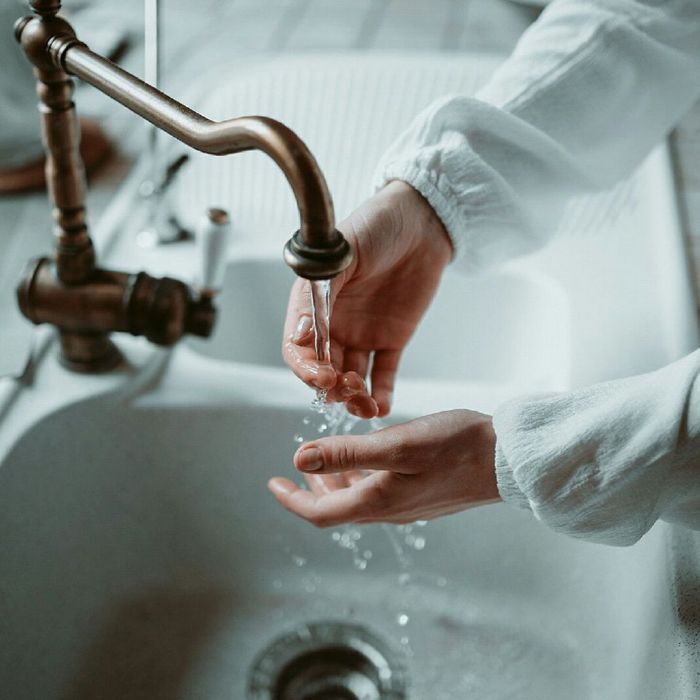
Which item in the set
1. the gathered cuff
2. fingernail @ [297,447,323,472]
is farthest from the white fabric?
fingernail @ [297,447,323,472]

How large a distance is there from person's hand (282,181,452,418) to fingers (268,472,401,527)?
52 millimetres

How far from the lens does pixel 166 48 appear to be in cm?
115

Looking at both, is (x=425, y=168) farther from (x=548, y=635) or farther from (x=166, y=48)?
(x=166, y=48)

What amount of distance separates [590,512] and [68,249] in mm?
407

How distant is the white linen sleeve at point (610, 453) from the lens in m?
0.45

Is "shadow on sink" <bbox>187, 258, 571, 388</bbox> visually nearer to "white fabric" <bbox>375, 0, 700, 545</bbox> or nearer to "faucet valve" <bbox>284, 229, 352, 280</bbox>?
"white fabric" <bbox>375, 0, 700, 545</bbox>

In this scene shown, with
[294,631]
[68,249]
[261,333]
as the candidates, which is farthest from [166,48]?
[294,631]

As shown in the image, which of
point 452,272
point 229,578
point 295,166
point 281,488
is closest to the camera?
point 295,166

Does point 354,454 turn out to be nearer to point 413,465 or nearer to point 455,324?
point 413,465

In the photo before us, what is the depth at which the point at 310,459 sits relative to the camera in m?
0.52

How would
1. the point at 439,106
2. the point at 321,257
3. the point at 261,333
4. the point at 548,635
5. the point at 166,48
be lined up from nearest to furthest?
the point at 321,257
the point at 439,106
the point at 548,635
the point at 261,333
the point at 166,48

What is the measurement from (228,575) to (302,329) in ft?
1.04

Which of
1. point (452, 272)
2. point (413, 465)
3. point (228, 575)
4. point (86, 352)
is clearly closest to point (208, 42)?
point (452, 272)

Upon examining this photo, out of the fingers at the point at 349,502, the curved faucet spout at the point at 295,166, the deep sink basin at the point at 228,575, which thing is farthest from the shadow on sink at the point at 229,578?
the curved faucet spout at the point at 295,166
